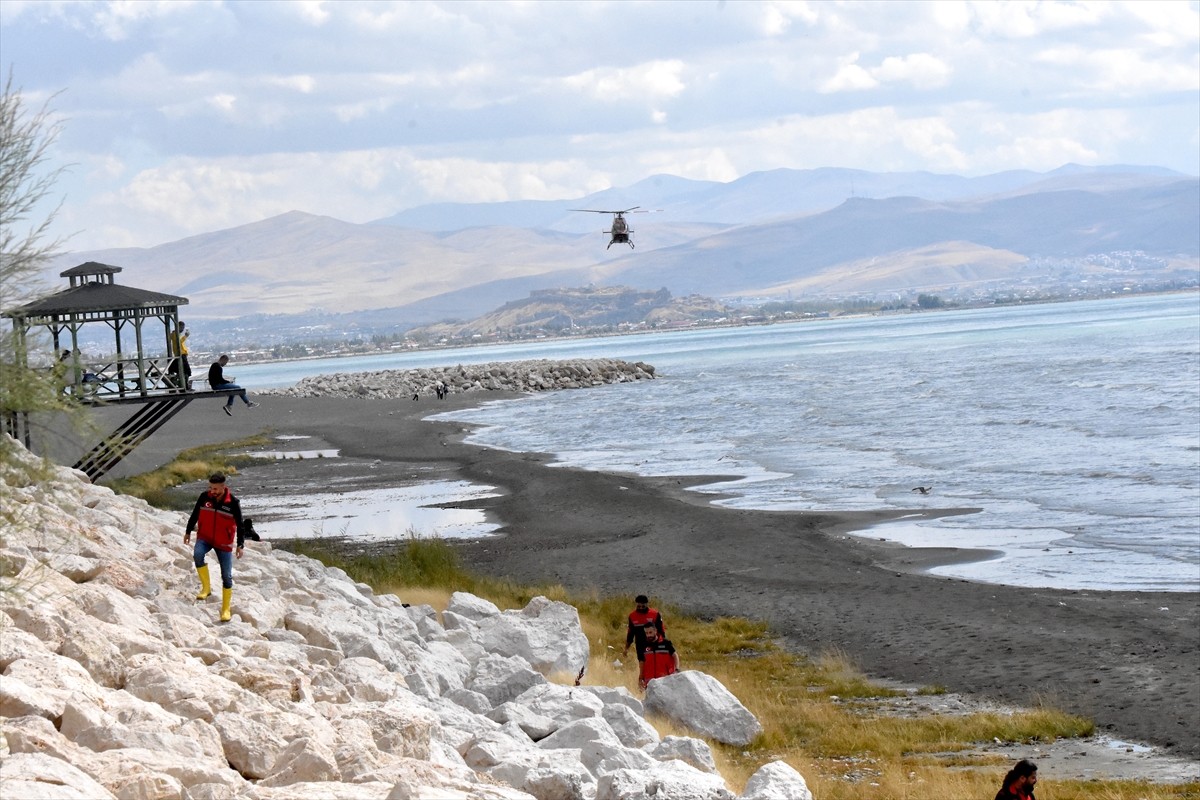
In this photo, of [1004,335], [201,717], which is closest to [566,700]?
[201,717]

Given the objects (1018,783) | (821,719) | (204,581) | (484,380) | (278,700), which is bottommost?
(821,719)

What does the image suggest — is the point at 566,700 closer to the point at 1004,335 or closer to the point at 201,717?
the point at 201,717

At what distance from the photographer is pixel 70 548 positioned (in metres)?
12.6

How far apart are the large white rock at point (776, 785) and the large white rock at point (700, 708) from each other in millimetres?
4140

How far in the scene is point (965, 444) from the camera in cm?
4919

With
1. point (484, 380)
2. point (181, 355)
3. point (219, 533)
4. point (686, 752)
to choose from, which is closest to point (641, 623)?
point (219, 533)

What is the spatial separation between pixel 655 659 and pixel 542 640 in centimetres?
132

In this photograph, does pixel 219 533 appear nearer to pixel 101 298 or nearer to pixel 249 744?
pixel 249 744

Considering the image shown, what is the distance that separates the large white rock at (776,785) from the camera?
9.19 meters

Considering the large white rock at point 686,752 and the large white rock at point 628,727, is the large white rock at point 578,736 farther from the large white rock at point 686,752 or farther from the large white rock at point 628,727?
the large white rock at point 628,727

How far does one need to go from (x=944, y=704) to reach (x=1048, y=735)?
1.86 metres

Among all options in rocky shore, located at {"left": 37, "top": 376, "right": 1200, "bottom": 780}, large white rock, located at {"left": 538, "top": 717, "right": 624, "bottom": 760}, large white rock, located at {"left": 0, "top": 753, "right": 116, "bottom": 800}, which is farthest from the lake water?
large white rock, located at {"left": 0, "top": 753, "right": 116, "bottom": 800}

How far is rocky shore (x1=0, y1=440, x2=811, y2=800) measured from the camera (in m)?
7.45

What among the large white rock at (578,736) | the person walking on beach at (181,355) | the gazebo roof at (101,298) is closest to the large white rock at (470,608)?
the large white rock at (578,736)
